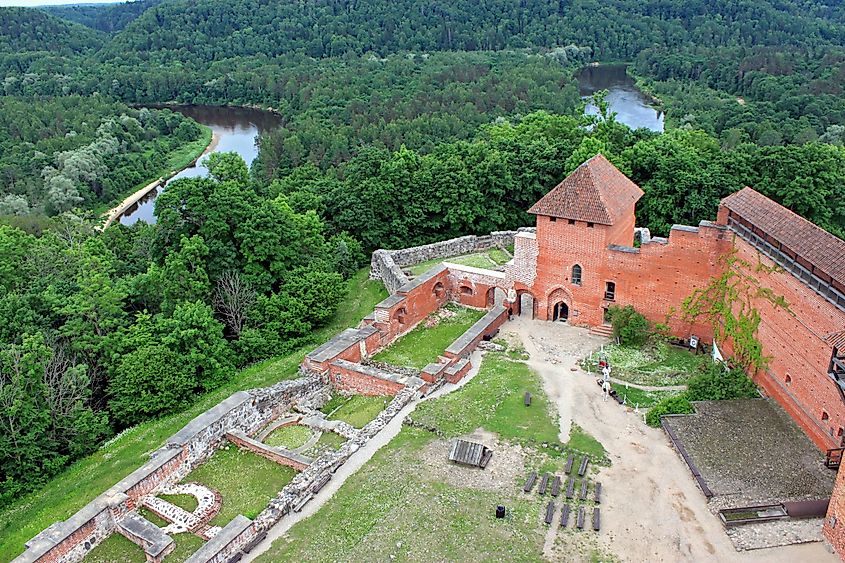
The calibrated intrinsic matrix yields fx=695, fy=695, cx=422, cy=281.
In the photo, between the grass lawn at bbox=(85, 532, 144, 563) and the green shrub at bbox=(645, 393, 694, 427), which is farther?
the green shrub at bbox=(645, 393, 694, 427)

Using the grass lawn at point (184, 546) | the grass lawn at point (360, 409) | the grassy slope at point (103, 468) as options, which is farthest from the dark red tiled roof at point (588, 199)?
the grass lawn at point (184, 546)

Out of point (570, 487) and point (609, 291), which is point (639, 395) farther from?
point (570, 487)

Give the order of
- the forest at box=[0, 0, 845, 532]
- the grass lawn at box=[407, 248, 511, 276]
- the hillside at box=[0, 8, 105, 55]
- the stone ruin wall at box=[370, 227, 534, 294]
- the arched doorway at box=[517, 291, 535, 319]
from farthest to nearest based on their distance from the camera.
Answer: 1. the hillside at box=[0, 8, 105, 55]
2. the stone ruin wall at box=[370, 227, 534, 294]
3. the grass lawn at box=[407, 248, 511, 276]
4. the arched doorway at box=[517, 291, 535, 319]
5. the forest at box=[0, 0, 845, 532]

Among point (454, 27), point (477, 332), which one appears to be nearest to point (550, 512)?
point (477, 332)

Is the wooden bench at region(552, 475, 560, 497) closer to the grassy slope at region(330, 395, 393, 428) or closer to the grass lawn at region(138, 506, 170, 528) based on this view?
the grassy slope at region(330, 395, 393, 428)

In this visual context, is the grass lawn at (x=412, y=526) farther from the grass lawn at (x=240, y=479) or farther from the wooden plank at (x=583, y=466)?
the grass lawn at (x=240, y=479)

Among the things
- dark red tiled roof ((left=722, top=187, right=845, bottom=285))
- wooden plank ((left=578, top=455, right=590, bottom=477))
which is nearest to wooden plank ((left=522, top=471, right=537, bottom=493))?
wooden plank ((left=578, top=455, right=590, bottom=477))
